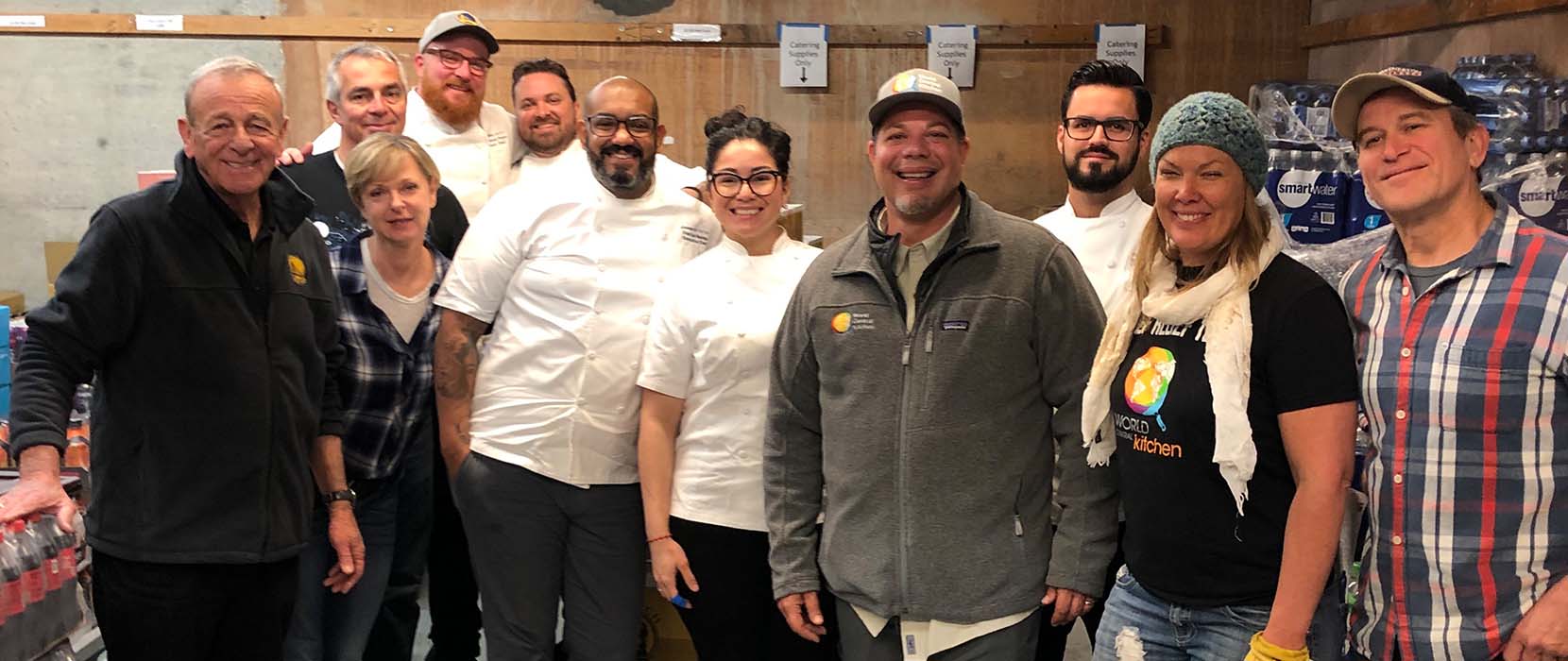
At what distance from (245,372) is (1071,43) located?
15.2 feet

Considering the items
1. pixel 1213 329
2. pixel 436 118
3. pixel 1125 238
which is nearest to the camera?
pixel 1213 329

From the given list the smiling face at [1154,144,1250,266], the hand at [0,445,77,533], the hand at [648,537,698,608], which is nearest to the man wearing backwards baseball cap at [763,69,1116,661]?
the smiling face at [1154,144,1250,266]

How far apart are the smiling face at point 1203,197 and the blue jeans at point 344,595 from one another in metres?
1.91

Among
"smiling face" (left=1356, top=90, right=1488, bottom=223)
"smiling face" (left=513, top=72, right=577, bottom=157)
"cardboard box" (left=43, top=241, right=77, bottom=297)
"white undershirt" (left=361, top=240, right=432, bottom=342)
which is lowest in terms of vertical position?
"white undershirt" (left=361, top=240, right=432, bottom=342)

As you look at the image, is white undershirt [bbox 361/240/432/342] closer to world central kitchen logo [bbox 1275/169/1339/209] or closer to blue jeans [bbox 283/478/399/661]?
blue jeans [bbox 283/478/399/661]

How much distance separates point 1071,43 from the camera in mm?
5836

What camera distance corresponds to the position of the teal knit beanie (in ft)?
6.20

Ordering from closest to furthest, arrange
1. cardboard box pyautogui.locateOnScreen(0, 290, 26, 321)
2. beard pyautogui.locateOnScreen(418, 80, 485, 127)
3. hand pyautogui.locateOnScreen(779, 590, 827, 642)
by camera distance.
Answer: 1. hand pyautogui.locateOnScreen(779, 590, 827, 642)
2. beard pyautogui.locateOnScreen(418, 80, 485, 127)
3. cardboard box pyautogui.locateOnScreen(0, 290, 26, 321)

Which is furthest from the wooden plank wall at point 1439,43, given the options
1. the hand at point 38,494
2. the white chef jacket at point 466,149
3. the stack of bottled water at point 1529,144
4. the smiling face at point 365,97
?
the hand at point 38,494

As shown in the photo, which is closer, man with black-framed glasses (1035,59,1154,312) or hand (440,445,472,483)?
man with black-framed glasses (1035,59,1154,312)

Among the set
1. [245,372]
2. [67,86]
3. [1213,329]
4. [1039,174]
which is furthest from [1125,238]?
[67,86]

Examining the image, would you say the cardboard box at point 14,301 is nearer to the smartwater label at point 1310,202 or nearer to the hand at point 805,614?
the hand at point 805,614

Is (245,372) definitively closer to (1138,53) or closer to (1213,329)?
(1213,329)

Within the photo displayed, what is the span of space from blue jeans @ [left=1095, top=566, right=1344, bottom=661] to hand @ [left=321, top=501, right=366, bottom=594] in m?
1.62
